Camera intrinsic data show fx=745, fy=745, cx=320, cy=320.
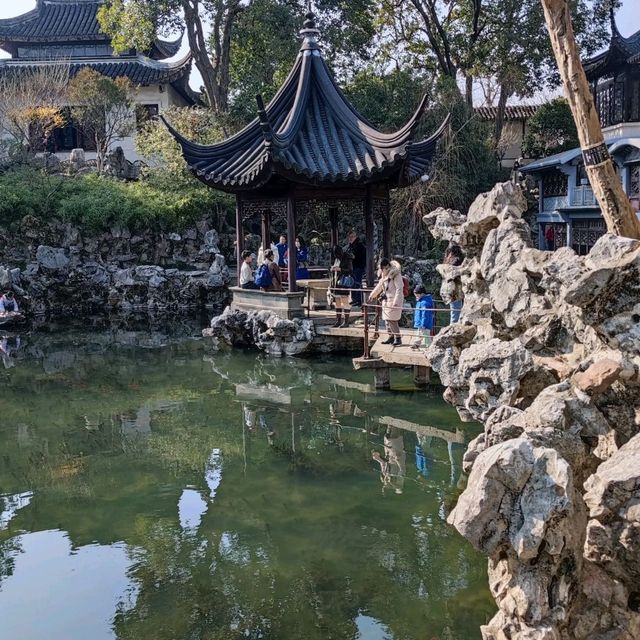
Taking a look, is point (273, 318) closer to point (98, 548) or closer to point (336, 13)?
point (98, 548)

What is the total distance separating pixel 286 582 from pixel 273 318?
24.6 feet

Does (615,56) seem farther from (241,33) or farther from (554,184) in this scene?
(241,33)

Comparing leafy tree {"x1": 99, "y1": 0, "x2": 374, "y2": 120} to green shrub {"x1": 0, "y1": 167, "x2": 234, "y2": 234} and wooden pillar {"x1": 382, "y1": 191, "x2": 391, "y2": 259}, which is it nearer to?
green shrub {"x1": 0, "y1": 167, "x2": 234, "y2": 234}

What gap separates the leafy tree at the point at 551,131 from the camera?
83.0ft

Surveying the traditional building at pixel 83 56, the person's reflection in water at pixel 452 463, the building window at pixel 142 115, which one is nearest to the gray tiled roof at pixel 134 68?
the traditional building at pixel 83 56

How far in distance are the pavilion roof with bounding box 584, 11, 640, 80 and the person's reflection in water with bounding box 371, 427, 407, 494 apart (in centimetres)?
1897

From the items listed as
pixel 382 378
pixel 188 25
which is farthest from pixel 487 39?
pixel 382 378

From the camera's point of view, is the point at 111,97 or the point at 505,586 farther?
the point at 111,97

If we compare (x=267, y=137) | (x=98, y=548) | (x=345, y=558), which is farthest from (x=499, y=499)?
(x=267, y=137)

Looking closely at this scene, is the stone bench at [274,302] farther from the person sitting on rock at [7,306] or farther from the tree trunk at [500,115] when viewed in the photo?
the tree trunk at [500,115]

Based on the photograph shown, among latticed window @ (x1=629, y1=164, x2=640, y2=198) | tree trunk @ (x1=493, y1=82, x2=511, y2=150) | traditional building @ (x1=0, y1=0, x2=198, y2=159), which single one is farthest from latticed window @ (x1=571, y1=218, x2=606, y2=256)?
traditional building @ (x1=0, y1=0, x2=198, y2=159)

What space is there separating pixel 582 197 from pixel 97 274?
1373 centimetres

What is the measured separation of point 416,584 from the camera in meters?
5.17

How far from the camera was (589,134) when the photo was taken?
6121 mm
